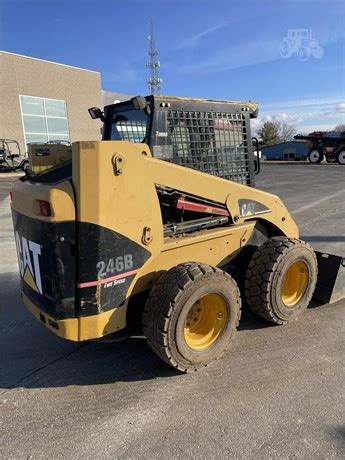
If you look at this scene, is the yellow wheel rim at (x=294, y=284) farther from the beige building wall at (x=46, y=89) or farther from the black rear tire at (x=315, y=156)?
the black rear tire at (x=315, y=156)

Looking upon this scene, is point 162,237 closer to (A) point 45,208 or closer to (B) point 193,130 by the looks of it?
(A) point 45,208

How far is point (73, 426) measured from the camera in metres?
2.68

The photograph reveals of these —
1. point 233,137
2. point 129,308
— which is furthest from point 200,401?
point 233,137

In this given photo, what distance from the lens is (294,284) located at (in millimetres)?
4176

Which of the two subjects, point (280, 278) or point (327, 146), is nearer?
point (280, 278)

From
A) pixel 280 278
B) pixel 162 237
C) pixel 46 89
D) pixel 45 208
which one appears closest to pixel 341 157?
pixel 46 89

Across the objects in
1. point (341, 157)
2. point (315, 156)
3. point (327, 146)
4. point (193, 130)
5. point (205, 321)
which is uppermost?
point (327, 146)

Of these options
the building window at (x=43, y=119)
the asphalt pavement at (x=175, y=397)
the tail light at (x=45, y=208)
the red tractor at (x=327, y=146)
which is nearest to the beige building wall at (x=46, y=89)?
the building window at (x=43, y=119)

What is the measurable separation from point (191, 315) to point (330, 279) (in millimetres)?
1896

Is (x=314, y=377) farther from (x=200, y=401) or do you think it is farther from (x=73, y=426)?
(x=73, y=426)

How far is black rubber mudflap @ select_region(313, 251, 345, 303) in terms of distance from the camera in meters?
4.36

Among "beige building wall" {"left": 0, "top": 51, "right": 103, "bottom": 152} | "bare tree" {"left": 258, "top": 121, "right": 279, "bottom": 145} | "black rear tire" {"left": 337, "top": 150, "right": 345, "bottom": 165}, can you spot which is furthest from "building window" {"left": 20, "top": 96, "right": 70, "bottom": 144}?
"bare tree" {"left": 258, "top": 121, "right": 279, "bottom": 145}

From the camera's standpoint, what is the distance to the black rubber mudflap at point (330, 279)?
14.3 feet

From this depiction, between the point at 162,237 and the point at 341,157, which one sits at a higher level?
the point at 341,157
